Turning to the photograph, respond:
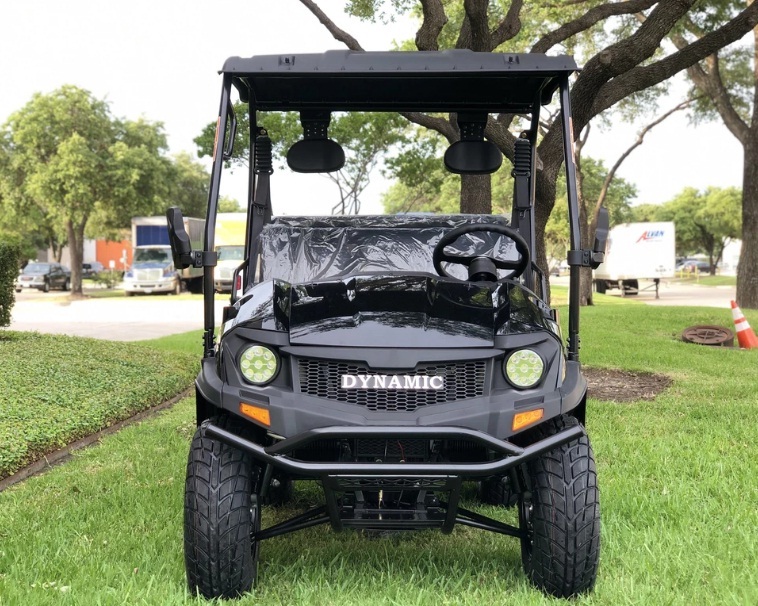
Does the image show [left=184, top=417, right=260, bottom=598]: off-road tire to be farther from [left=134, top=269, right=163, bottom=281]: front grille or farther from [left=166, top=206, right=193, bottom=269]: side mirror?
[left=134, top=269, right=163, bottom=281]: front grille

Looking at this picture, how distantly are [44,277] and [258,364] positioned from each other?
40.7 m

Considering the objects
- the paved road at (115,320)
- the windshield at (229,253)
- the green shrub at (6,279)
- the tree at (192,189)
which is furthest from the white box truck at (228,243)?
the tree at (192,189)

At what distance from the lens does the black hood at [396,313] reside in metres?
3.07

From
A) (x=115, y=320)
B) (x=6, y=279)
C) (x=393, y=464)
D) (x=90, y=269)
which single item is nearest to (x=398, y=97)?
(x=393, y=464)

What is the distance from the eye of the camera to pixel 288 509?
4.50 metres

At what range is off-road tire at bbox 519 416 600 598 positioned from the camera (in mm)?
3039

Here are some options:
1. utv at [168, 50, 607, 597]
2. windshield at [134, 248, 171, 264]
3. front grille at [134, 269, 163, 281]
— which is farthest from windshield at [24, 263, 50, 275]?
utv at [168, 50, 607, 597]

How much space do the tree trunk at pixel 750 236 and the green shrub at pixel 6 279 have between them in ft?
52.0

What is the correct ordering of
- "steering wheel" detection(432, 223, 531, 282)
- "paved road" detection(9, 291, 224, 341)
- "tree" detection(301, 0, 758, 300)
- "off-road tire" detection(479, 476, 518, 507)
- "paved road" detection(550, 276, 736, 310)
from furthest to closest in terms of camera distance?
1. "paved road" detection(550, 276, 736, 310)
2. "paved road" detection(9, 291, 224, 341)
3. "tree" detection(301, 0, 758, 300)
4. "off-road tire" detection(479, 476, 518, 507)
5. "steering wheel" detection(432, 223, 531, 282)

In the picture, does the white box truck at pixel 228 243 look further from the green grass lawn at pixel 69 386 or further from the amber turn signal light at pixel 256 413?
the amber turn signal light at pixel 256 413

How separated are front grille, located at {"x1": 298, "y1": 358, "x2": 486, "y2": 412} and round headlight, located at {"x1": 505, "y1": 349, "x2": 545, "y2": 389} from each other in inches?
4.2

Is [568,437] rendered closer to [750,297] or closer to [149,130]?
[750,297]

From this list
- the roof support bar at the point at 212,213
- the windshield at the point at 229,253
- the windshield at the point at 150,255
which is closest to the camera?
the roof support bar at the point at 212,213

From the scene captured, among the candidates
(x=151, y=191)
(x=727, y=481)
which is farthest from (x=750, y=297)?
(x=151, y=191)
